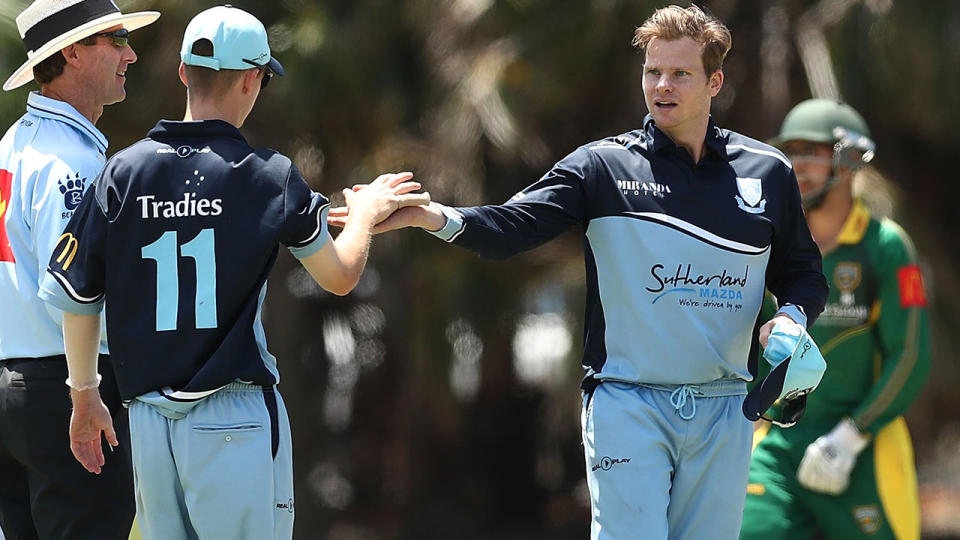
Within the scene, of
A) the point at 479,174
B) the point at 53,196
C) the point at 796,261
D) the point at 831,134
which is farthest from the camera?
the point at 479,174

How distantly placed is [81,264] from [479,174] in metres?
5.36

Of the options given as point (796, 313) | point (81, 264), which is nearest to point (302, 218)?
point (81, 264)

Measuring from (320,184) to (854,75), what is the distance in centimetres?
363

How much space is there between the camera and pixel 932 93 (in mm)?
8617

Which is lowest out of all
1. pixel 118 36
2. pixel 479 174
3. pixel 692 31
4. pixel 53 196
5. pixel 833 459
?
pixel 833 459

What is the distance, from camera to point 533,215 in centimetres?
411

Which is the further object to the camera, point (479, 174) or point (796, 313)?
point (479, 174)

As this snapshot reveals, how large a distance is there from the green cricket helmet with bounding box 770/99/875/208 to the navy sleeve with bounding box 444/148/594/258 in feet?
5.68

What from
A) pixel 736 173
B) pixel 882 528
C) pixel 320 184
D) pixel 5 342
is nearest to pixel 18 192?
pixel 5 342

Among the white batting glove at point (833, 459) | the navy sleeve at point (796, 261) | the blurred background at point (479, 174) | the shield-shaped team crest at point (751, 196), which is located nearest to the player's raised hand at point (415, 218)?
the shield-shaped team crest at point (751, 196)

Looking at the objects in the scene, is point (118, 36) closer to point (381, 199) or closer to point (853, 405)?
point (381, 199)

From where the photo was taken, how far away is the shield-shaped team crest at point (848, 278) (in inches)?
210

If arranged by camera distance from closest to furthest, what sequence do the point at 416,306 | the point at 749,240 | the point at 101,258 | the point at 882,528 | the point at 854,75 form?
the point at 101,258 → the point at 749,240 → the point at 882,528 → the point at 854,75 → the point at 416,306

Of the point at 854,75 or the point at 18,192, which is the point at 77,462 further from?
→ the point at 854,75
